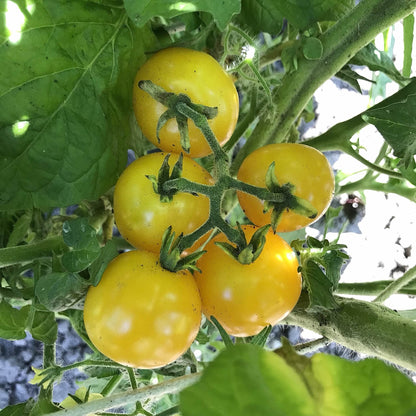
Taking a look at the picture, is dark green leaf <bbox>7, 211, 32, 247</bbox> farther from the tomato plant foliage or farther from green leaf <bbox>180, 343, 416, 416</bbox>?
green leaf <bbox>180, 343, 416, 416</bbox>

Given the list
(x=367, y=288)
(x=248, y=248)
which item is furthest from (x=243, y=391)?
(x=367, y=288)

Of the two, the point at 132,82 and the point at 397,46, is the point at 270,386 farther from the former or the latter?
the point at 397,46

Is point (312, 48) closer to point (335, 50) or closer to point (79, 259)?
point (335, 50)

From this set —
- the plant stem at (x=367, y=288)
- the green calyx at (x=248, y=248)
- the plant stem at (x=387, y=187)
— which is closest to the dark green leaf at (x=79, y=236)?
the green calyx at (x=248, y=248)

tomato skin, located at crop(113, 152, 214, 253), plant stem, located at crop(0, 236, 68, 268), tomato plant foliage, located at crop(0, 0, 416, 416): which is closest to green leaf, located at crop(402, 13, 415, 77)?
tomato plant foliage, located at crop(0, 0, 416, 416)

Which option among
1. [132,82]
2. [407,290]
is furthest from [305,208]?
[407,290]

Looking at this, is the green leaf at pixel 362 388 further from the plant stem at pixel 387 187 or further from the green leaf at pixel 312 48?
the plant stem at pixel 387 187
